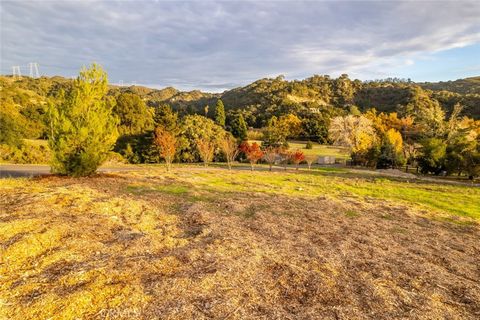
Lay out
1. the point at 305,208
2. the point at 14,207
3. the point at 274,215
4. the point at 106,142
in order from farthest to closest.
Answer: the point at 106,142 < the point at 305,208 < the point at 274,215 < the point at 14,207

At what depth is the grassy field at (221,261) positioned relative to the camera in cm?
451

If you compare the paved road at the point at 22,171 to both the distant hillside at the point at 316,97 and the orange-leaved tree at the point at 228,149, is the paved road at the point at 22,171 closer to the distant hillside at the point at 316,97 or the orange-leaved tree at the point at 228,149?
the orange-leaved tree at the point at 228,149

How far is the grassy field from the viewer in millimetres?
4512

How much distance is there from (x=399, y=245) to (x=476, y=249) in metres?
2.44

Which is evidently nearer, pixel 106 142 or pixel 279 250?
pixel 279 250

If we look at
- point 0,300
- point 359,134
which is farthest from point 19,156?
point 359,134

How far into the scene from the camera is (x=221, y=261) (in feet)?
20.0

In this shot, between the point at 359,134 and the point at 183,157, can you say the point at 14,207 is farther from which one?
the point at 359,134

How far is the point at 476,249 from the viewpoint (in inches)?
341

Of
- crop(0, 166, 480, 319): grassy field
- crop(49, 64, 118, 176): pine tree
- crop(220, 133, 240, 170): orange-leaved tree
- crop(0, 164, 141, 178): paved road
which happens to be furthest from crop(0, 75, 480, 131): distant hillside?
crop(0, 166, 480, 319): grassy field

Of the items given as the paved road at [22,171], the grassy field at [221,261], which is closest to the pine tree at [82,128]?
the grassy field at [221,261]

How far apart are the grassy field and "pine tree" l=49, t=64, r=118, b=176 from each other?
3925 millimetres

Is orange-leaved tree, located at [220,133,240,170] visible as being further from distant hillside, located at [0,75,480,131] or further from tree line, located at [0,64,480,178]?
distant hillside, located at [0,75,480,131]

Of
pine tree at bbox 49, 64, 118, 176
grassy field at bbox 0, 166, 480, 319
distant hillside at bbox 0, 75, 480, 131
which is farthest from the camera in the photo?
distant hillside at bbox 0, 75, 480, 131
